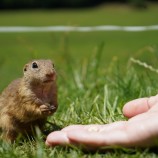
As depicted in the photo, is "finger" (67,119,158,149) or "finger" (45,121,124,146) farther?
"finger" (45,121,124,146)

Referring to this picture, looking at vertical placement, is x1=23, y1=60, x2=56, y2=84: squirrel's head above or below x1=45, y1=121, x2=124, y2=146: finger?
above

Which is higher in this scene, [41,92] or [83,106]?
[41,92]

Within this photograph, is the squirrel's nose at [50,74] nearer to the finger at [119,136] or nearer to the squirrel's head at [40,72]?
the squirrel's head at [40,72]

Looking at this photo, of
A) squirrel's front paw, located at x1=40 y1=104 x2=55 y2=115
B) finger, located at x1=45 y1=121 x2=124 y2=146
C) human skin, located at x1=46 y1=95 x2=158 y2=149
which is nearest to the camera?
human skin, located at x1=46 y1=95 x2=158 y2=149

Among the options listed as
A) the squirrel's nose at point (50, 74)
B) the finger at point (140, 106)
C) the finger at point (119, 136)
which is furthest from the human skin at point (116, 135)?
the squirrel's nose at point (50, 74)

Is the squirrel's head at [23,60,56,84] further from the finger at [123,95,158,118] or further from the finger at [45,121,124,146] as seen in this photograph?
the finger at [123,95,158,118]

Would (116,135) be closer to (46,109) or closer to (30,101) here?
(46,109)

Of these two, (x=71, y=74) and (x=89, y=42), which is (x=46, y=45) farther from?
(x=71, y=74)

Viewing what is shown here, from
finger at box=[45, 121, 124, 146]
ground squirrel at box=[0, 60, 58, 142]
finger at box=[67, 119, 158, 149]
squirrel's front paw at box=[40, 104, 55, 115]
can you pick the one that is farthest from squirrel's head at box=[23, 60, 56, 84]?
finger at box=[67, 119, 158, 149]

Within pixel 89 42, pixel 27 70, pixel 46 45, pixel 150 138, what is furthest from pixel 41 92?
pixel 89 42
